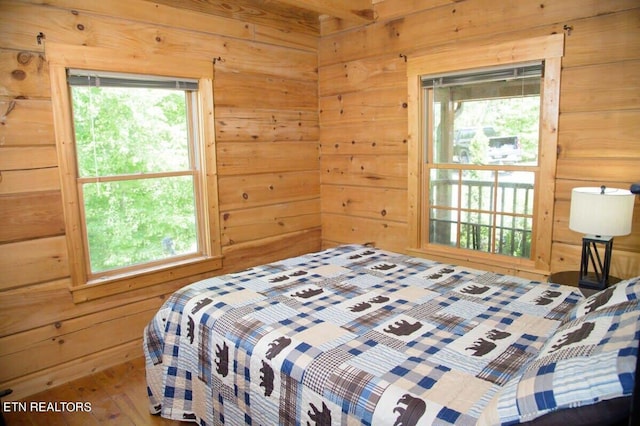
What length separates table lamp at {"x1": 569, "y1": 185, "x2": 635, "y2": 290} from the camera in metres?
2.24

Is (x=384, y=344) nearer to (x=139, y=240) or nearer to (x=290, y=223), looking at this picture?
(x=139, y=240)

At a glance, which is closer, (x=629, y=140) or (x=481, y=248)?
(x=629, y=140)

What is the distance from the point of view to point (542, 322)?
1759 mm

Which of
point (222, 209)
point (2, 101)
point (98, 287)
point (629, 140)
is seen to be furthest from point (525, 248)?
point (2, 101)

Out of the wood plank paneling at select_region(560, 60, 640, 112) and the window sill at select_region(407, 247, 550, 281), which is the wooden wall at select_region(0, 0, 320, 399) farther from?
the wood plank paneling at select_region(560, 60, 640, 112)

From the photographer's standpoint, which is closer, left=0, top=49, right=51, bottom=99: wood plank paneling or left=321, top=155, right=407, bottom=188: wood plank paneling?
left=0, top=49, right=51, bottom=99: wood plank paneling

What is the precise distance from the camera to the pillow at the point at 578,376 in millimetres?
960

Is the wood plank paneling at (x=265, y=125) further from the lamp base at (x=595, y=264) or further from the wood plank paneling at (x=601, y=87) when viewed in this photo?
the lamp base at (x=595, y=264)

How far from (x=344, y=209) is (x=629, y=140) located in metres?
2.21

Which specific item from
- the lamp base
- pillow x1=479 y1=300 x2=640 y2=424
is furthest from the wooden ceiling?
pillow x1=479 y1=300 x2=640 y2=424

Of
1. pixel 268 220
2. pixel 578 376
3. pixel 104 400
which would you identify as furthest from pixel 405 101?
pixel 104 400

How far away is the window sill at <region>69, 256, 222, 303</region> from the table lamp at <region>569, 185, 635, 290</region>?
246 centimetres

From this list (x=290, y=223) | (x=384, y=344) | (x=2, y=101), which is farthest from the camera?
(x=290, y=223)

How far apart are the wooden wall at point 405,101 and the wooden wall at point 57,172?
0.87ft
